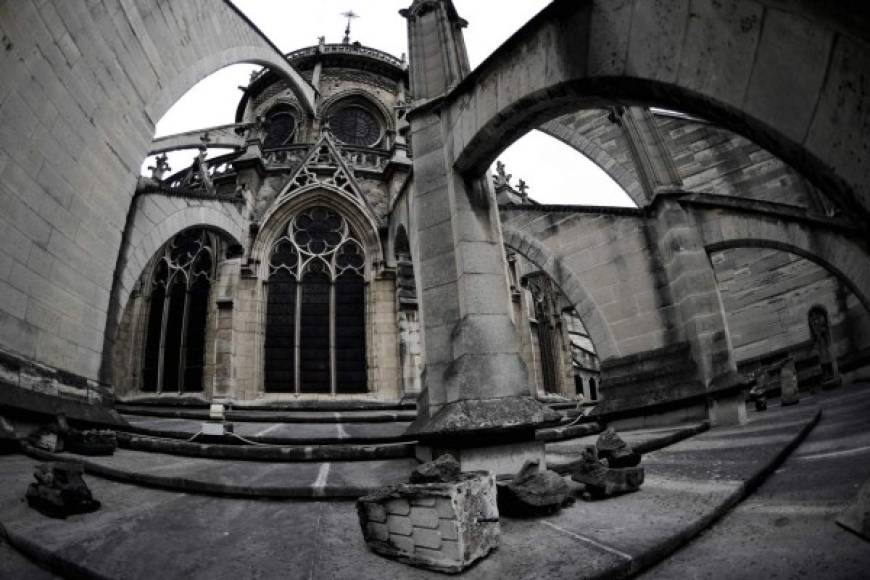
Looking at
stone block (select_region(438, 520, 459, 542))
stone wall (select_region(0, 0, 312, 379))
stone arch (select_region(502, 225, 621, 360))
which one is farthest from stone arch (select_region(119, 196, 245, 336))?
stone block (select_region(438, 520, 459, 542))

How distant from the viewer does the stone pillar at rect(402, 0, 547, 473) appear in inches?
106

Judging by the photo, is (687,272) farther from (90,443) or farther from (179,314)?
(179,314)

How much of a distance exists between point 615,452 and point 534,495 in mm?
696

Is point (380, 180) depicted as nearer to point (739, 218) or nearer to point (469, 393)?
point (739, 218)

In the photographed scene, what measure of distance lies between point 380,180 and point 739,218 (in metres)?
9.29

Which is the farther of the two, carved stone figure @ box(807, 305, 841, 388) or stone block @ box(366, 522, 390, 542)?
carved stone figure @ box(807, 305, 841, 388)

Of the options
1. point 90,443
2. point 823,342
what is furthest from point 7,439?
point 823,342

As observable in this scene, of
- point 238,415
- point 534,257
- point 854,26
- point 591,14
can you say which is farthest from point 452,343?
point 238,415

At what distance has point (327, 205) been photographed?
12.2 meters

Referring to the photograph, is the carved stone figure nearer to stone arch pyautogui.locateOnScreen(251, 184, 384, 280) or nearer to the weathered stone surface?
stone arch pyautogui.locateOnScreen(251, 184, 384, 280)

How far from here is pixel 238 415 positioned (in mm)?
8258

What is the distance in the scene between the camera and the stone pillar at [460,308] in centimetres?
269

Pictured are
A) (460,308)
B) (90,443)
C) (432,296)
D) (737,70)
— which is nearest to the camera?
(737,70)

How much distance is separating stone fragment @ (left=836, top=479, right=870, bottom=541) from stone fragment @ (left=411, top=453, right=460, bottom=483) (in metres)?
1.31
